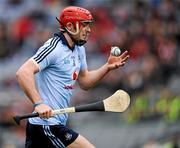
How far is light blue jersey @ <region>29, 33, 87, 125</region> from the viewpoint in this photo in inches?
391

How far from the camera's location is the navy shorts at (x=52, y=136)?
10008 millimetres

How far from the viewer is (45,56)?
9.79 metres

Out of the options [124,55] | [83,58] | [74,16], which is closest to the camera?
[74,16]

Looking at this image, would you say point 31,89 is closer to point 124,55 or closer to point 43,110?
point 43,110

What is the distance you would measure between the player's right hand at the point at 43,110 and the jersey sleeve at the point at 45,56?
52cm

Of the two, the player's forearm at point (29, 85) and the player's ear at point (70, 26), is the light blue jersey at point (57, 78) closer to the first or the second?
the player's ear at point (70, 26)

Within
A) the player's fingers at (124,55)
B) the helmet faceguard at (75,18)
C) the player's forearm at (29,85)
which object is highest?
the helmet faceguard at (75,18)

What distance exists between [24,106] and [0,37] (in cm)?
227

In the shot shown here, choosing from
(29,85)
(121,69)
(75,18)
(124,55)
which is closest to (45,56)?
(29,85)

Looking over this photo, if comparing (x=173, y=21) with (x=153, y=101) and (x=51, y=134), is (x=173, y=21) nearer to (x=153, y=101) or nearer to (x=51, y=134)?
(x=153, y=101)

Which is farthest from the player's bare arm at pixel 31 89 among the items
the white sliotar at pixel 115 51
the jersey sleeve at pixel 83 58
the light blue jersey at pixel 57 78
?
the white sliotar at pixel 115 51

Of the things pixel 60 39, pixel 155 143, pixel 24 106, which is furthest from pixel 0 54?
pixel 60 39

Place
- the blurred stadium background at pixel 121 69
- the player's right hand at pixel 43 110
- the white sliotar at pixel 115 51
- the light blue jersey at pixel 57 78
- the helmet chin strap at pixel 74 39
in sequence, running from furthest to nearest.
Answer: the blurred stadium background at pixel 121 69, the white sliotar at pixel 115 51, the helmet chin strap at pixel 74 39, the light blue jersey at pixel 57 78, the player's right hand at pixel 43 110

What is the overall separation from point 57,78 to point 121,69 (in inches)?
294
